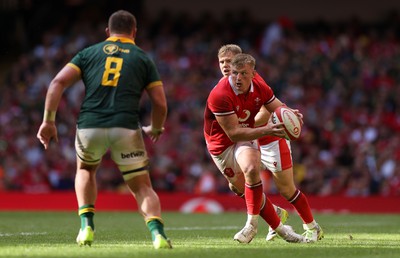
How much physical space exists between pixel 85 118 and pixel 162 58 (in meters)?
17.1

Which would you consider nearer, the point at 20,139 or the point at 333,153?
the point at 333,153

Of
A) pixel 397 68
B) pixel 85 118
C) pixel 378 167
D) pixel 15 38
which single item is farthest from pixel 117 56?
pixel 15 38

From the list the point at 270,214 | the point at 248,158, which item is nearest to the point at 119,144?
the point at 248,158

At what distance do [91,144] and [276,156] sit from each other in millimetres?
2765

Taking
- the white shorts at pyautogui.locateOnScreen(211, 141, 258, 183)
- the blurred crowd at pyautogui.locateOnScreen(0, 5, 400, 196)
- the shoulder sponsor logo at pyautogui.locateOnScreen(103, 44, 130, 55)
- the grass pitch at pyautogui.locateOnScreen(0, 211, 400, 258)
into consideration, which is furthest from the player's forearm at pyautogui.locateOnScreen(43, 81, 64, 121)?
the blurred crowd at pyautogui.locateOnScreen(0, 5, 400, 196)

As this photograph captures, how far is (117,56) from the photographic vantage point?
339 inches

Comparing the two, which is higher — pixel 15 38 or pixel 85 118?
pixel 15 38

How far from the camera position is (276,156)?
1062 cm

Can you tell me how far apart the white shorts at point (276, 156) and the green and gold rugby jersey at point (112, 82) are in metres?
2.43

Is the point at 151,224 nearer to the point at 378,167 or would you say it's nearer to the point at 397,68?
the point at 378,167

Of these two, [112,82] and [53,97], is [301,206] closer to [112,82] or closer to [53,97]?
[112,82]

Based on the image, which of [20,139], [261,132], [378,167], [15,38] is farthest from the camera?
[15,38]

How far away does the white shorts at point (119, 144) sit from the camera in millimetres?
8523

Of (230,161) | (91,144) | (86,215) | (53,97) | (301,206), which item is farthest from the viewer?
(301,206)
